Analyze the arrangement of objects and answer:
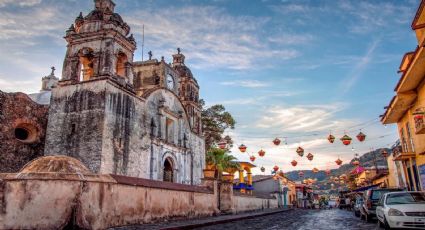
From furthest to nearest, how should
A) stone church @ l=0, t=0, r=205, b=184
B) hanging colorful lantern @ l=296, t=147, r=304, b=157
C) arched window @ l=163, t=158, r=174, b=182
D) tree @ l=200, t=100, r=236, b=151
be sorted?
tree @ l=200, t=100, r=236, b=151 < arched window @ l=163, t=158, r=174, b=182 < hanging colorful lantern @ l=296, t=147, r=304, b=157 < stone church @ l=0, t=0, r=205, b=184

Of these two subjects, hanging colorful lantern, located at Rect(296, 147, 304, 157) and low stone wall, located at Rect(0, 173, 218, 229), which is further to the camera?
hanging colorful lantern, located at Rect(296, 147, 304, 157)

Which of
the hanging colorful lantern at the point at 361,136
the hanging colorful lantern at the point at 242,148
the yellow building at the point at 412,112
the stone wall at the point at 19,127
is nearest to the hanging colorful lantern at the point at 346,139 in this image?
the hanging colorful lantern at the point at 361,136

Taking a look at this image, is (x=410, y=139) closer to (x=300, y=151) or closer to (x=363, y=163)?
(x=300, y=151)

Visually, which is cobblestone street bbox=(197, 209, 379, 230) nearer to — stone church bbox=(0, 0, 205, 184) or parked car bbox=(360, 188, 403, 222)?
parked car bbox=(360, 188, 403, 222)

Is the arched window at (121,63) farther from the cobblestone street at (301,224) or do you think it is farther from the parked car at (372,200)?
the parked car at (372,200)

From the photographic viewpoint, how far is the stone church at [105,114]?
58.4 feet

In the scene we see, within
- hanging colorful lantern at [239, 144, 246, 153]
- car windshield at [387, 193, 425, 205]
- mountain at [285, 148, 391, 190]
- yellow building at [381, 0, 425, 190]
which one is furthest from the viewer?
mountain at [285, 148, 391, 190]

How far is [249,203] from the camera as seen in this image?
86.4 ft

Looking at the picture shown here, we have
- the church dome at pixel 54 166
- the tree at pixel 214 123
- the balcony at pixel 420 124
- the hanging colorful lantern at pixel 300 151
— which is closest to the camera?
the church dome at pixel 54 166

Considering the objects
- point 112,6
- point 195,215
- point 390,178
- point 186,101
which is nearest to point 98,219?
point 195,215

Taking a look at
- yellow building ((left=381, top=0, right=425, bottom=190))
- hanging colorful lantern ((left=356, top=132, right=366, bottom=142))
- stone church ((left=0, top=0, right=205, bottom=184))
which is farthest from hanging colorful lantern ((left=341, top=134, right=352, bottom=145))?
stone church ((left=0, top=0, right=205, bottom=184))

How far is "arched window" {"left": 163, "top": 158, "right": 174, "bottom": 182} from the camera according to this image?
2416cm

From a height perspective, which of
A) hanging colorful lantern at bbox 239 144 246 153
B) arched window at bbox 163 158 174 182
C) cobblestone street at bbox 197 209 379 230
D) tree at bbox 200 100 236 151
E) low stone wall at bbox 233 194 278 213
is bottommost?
cobblestone street at bbox 197 209 379 230

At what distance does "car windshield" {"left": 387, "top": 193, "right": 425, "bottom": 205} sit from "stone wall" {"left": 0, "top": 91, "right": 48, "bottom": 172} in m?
17.7
